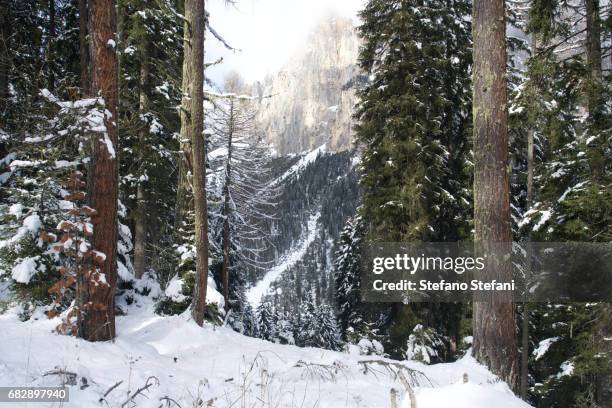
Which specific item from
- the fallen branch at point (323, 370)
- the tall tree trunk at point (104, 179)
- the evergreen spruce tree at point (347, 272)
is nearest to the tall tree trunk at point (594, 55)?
the fallen branch at point (323, 370)

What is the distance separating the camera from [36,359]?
336 centimetres

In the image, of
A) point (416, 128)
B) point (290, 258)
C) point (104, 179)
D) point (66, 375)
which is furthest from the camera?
point (290, 258)

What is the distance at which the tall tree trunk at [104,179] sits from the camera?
15.6ft

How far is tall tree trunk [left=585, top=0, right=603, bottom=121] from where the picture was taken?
6958 millimetres

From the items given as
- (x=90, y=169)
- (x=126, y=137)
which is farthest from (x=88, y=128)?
(x=126, y=137)

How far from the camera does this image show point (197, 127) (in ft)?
24.6

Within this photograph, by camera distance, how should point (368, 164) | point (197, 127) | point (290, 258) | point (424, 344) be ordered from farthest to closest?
point (290, 258), point (368, 164), point (424, 344), point (197, 127)

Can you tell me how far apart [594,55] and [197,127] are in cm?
754

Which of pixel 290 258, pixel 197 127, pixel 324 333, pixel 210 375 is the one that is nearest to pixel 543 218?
pixel 197 127

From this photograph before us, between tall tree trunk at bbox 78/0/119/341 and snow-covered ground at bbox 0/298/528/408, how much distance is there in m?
0.43

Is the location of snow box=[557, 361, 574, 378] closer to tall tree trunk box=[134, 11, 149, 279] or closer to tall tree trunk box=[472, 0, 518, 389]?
tall tree trunk box=[472, 0, 518, 389]

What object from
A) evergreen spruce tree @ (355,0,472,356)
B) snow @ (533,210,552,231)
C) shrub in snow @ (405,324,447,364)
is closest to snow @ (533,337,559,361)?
shrub in snow @ (405,324,447,364)

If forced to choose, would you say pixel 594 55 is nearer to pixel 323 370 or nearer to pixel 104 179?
pixel 323 370

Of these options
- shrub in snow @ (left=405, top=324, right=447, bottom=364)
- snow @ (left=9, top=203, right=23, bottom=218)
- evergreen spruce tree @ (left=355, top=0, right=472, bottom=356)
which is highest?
evergreen spruce tree @ (left=355, top=0, right=472, bottom=356)
